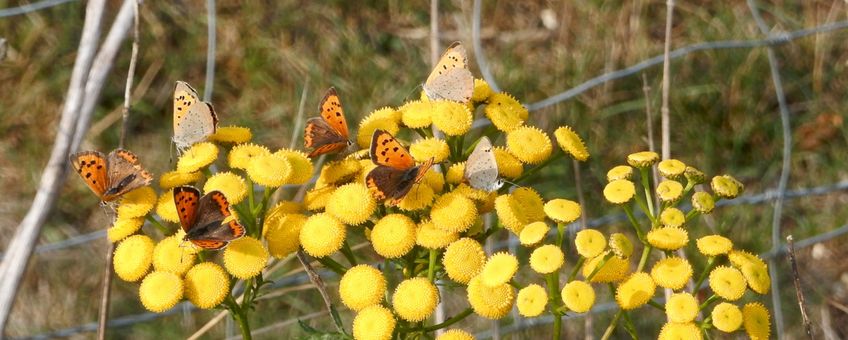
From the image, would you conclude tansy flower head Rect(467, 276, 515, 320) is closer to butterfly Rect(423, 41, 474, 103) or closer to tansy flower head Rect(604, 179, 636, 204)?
tansy flower head Rect(604, 179, 636, 204)

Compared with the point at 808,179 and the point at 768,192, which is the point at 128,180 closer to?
the point at 768,192

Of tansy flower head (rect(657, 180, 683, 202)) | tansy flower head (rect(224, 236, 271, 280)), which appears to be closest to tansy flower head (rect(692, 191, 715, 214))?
tansy flower head (rect(657, 180, 683, 202))

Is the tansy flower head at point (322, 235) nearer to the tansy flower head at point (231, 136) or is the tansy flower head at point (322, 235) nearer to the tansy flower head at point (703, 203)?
the tansy flower head at point (231, 136)

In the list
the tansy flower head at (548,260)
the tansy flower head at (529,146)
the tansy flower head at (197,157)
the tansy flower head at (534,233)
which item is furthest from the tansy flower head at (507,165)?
the tansy flower head at (197,157)

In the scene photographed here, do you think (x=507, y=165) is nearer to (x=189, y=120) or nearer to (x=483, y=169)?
(x=483, y=169)

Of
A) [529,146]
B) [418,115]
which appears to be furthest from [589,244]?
[418,115]

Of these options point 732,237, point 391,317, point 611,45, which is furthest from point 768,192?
point 391,317
